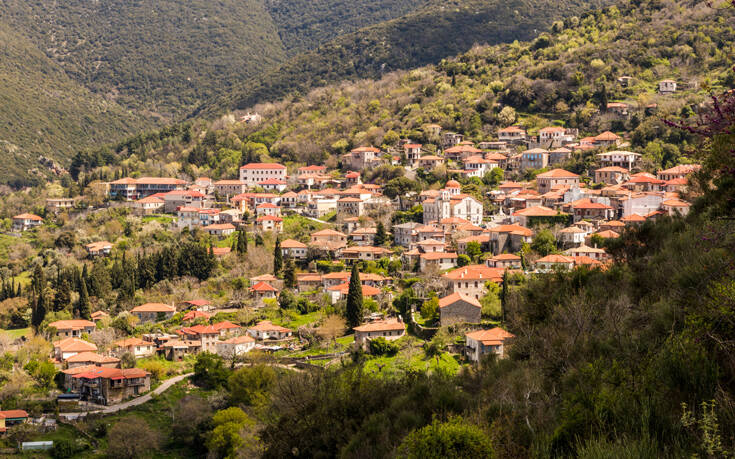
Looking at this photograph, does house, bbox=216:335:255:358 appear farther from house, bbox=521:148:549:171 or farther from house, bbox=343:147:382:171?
house, bbox=521:148:549:171

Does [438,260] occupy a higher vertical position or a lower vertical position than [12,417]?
higher

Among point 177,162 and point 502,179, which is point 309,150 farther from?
point 502,179

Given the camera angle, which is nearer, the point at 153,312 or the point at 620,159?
the point at 153,312

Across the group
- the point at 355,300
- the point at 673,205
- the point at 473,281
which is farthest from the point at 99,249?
the point at 673,205

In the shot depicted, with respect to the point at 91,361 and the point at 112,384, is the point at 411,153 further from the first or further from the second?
the point at 112,384

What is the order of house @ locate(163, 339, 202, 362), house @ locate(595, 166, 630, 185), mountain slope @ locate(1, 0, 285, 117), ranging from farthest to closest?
mountain slope @ locate(1, 0, 285, 117) → house @ locate(595, 166, 630, 185) → house @ locate(163, 339, 202, 362)

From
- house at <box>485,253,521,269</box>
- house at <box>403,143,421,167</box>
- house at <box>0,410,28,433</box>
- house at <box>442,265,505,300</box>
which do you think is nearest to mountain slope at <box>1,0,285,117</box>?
house at <box>403,143,421,167</box>
